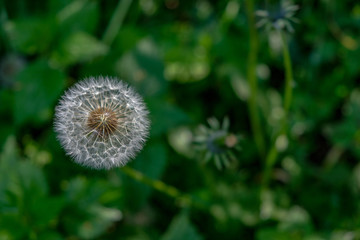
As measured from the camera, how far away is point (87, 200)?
246cm

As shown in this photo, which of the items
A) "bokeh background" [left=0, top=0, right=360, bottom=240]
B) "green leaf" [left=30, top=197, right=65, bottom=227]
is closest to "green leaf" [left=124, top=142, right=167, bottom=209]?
"bokeh background" [left=0, top=0, right=360, bottom=240]

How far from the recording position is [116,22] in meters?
3.51

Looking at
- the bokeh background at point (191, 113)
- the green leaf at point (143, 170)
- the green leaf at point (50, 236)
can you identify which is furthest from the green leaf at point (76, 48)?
the green leaf at point (50, 236)

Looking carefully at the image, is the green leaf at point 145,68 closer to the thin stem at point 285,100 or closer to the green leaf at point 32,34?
the green leaf at point 32,34

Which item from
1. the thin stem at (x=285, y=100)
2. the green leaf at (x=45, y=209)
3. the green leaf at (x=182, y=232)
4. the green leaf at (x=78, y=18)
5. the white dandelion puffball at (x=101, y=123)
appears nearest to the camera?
the white dandelion puffball at (x=101, y=123)

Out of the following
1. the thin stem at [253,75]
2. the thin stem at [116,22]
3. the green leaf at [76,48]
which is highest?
the thin stem at [116,22]

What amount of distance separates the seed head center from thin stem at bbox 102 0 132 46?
180cm

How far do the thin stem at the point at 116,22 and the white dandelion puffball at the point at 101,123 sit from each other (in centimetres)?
171

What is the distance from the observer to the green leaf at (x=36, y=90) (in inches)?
108

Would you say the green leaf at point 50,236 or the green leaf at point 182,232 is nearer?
the green leaf at point 50,236

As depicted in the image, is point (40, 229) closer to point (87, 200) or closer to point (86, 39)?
point (87, 200)

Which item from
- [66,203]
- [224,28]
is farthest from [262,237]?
[224,28]

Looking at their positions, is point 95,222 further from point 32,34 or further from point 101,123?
point 32,34

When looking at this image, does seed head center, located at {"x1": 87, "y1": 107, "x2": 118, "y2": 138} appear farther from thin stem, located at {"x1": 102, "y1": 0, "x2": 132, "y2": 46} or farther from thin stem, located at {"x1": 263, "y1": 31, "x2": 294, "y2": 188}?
thin stem, located at {"x1": 102, "y1": 0, "x2": 132, "y2": 46}
